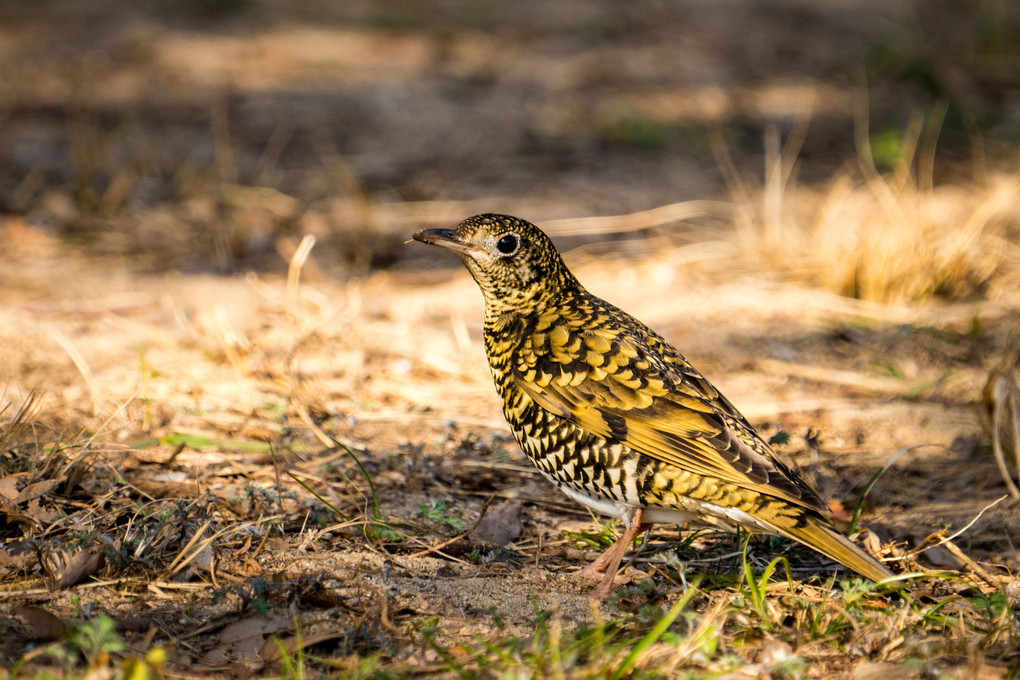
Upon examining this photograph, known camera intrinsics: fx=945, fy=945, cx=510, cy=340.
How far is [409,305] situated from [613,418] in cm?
319

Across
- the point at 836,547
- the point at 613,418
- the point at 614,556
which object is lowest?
the point at 614,556

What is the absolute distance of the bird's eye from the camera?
3.66 metres

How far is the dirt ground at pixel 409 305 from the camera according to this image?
3170 mm

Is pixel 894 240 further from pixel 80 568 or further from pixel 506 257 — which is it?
pixel 80 568

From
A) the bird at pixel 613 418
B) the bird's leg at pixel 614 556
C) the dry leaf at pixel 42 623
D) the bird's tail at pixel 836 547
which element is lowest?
the bird's leg at pixel 614 556

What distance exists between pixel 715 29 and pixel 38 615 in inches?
434

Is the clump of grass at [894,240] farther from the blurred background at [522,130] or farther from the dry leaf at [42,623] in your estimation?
the dry leaf at [42,623]

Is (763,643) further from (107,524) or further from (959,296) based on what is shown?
(959,296)

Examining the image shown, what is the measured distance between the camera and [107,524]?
11.2ft

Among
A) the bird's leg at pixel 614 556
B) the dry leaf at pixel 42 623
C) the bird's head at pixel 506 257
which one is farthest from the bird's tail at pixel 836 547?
the dry leaf at pixel 42 623

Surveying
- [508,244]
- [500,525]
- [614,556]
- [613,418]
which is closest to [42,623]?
[500,525]

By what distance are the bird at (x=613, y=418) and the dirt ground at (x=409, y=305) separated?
1.07 feet

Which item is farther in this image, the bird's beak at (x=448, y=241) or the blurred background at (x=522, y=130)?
the blurred background at (x=522, y=130)

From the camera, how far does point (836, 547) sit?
3.06 metres
